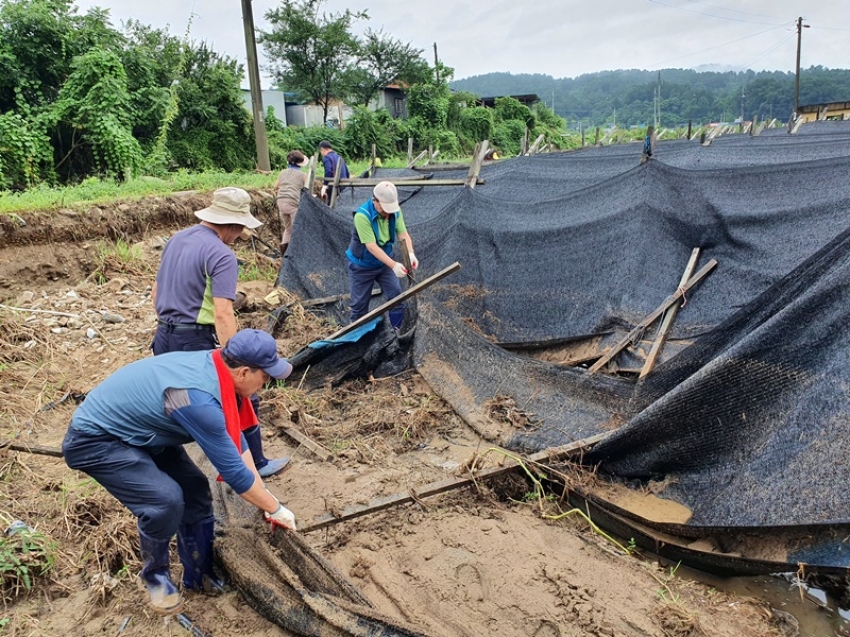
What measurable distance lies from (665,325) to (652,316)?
0.39 ft

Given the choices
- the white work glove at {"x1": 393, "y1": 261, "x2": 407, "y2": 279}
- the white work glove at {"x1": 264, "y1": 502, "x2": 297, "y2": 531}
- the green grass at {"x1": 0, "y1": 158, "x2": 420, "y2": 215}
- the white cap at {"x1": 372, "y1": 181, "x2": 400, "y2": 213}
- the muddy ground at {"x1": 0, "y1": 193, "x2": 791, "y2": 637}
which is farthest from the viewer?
the green grass at {"x1": 0, "y1": 158, "x2": 420, "y2": 215}

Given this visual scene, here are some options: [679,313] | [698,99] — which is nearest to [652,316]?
[679,313]

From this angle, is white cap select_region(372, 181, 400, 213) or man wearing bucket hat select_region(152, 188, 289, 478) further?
white cap select_region(372, 181, 400, 213)

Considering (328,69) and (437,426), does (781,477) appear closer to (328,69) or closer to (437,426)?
(437,426)

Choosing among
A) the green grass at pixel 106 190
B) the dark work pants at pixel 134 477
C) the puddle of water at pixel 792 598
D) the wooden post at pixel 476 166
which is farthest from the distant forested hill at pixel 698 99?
the dark work pants at pixel 134 477

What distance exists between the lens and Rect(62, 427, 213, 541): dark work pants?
6.97ft

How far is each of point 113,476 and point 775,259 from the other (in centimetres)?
433

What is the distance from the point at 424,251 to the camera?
5.80m

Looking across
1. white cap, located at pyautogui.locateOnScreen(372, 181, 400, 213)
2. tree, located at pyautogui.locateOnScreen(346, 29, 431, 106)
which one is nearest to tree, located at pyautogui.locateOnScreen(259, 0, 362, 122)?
tree, located at pyautogui.locateOnScreen(346, 29, 431, 106)

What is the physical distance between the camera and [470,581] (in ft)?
8.64

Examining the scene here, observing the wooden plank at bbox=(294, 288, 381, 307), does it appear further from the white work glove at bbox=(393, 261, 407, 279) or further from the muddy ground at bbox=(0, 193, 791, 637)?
the muddy ground at bbox=(0, 193, 791, 637)

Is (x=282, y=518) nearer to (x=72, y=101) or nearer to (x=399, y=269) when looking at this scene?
(x=399, y=269)

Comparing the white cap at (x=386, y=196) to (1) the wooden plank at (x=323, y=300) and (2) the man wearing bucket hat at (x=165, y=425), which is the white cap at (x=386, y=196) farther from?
(2) the man wearing bucket hat at (x=165, y=425)

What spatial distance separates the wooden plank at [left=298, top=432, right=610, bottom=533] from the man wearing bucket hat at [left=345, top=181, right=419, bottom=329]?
6.56ft
